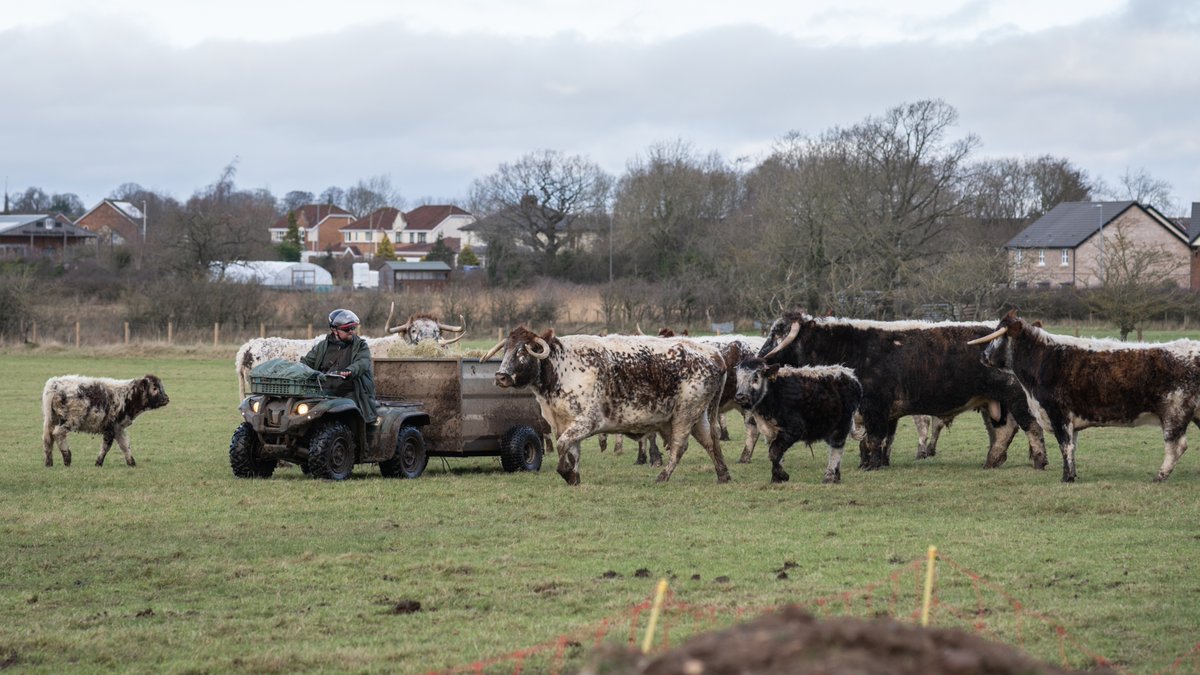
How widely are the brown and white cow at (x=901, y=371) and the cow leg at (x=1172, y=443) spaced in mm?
2390

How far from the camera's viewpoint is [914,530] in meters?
12.8

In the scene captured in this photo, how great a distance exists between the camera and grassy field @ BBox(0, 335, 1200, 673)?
8438 mm

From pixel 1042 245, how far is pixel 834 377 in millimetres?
72441

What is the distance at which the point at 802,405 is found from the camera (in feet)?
54.6

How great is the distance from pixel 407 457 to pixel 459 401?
3.34 feet

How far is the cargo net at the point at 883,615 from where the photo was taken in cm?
768

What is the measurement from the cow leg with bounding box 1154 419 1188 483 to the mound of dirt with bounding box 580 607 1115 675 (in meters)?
13.6

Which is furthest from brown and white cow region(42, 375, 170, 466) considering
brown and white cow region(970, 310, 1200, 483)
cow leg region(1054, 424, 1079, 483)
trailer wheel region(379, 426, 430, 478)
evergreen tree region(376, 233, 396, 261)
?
evergreen tree region(376, 233, 396, 261)

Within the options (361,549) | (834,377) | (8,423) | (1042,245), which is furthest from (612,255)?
(361,549)

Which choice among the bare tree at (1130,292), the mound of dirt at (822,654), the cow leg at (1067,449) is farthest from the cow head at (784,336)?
the bare tree at (1130,292)

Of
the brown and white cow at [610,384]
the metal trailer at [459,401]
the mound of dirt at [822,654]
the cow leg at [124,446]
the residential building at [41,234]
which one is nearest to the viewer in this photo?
the mound of dirt at [822,654]

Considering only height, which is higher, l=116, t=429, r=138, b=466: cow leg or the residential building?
the residential building

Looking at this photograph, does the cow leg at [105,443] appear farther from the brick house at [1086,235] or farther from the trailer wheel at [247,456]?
the brick house at [1086,235]

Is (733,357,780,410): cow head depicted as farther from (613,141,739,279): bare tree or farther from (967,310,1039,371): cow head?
(613,141,739,279): bare tree
